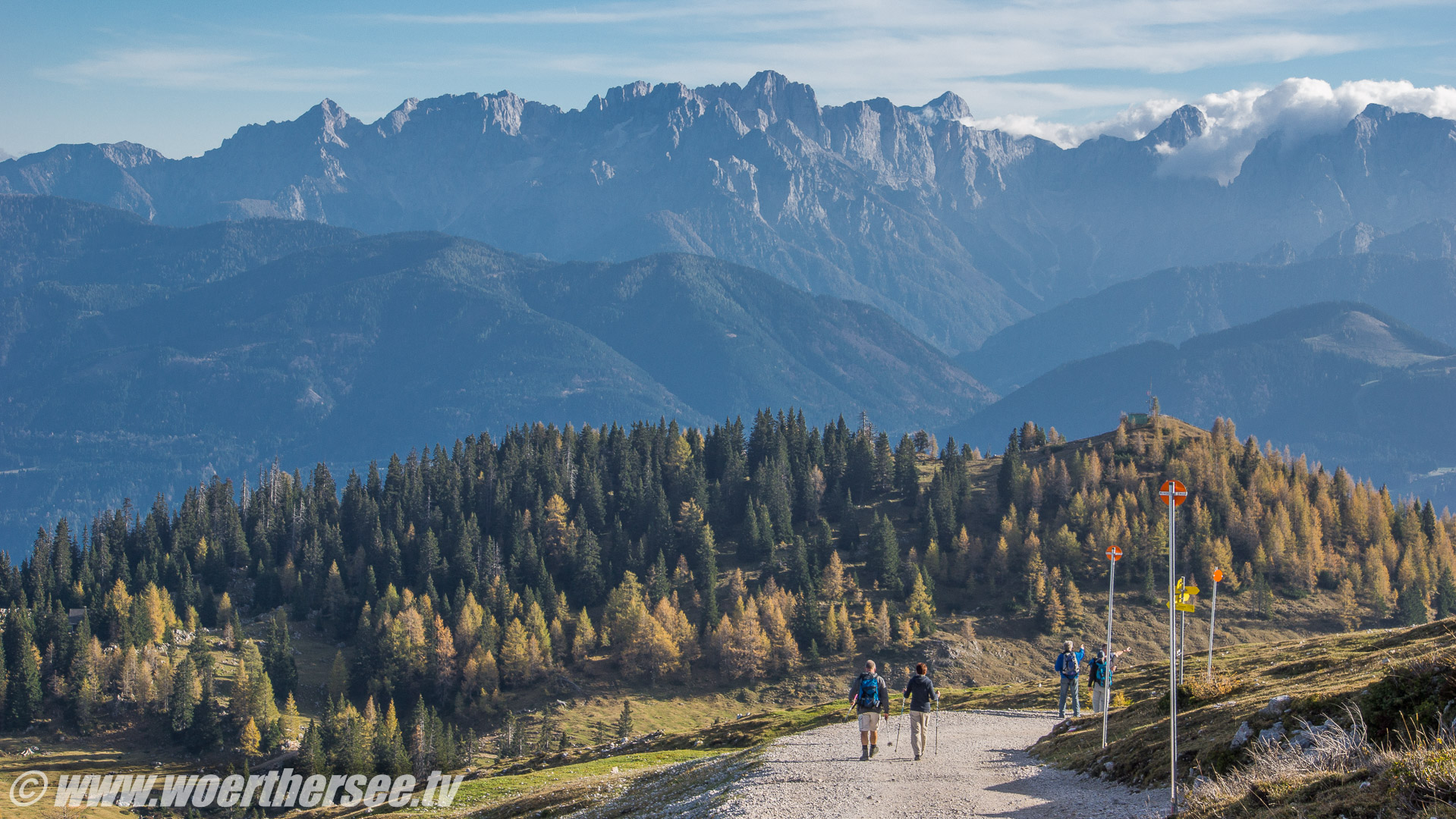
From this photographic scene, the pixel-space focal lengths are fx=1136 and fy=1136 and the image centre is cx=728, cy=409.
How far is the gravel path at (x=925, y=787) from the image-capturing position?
1259 inches

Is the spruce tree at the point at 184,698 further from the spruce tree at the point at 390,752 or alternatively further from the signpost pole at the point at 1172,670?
the signpost pole at the point at 1172,670

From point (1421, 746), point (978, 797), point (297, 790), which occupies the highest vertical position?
point (1421, 746)

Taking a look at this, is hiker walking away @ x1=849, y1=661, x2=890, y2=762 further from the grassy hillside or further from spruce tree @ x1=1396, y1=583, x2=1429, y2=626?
spruce tree @ x1=1396, y1=583, x2=1429, y2=626

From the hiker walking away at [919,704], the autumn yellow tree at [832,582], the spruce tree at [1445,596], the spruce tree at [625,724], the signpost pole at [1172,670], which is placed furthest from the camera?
the autumn yellow tree at [832,582]

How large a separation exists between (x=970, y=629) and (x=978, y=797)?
136 meters

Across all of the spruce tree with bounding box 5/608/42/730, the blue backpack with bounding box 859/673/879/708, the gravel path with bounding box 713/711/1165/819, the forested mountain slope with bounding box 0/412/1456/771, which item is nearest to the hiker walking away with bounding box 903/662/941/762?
the gravel path with bounding box 713/711/1165/819

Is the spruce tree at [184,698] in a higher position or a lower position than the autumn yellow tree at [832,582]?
lower

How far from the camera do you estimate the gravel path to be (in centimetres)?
3198

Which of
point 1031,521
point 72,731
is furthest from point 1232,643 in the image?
point 72,731

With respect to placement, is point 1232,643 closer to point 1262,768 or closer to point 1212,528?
point 1212,528

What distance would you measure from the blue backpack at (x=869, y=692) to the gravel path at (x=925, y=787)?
2.00m

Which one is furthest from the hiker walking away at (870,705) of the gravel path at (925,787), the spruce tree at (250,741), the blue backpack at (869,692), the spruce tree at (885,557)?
the spruce tree at (885,557)

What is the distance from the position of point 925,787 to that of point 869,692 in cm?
583

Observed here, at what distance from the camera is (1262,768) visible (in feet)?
87.4
